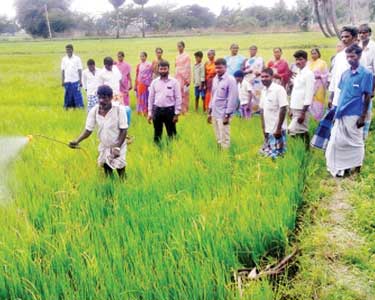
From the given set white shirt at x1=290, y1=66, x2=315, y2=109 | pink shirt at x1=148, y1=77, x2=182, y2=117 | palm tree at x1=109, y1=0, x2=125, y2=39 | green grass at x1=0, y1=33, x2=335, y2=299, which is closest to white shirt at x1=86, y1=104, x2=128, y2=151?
green grass at x1=0, y1=33, x2=335, y2=299

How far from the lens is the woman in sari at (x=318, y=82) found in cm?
704

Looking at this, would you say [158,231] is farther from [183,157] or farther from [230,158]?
[230,158]

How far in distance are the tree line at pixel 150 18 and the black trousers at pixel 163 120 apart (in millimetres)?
6652

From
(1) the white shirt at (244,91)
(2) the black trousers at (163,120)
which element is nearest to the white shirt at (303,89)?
(2) the black trousers at (163,120)

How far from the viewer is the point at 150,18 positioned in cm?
1762

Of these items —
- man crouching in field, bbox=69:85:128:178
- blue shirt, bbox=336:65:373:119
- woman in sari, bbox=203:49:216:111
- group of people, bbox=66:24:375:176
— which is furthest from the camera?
woman in sari, bbox=203:49:216:111

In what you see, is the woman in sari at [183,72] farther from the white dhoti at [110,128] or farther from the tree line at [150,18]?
the white dhoti at [110,128]

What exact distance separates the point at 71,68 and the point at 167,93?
4485 millimetres

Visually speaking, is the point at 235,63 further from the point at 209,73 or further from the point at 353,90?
the point at 353,90

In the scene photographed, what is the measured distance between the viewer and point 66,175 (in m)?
4.93

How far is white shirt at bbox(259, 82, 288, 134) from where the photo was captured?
17.3ft

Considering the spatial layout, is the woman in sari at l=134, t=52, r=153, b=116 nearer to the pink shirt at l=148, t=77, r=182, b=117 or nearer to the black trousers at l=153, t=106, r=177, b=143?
the black trousers at l=153, t=106, r=177, b=143

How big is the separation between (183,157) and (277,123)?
3.65ft

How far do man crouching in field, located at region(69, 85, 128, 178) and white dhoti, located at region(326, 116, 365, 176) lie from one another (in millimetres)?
2263
